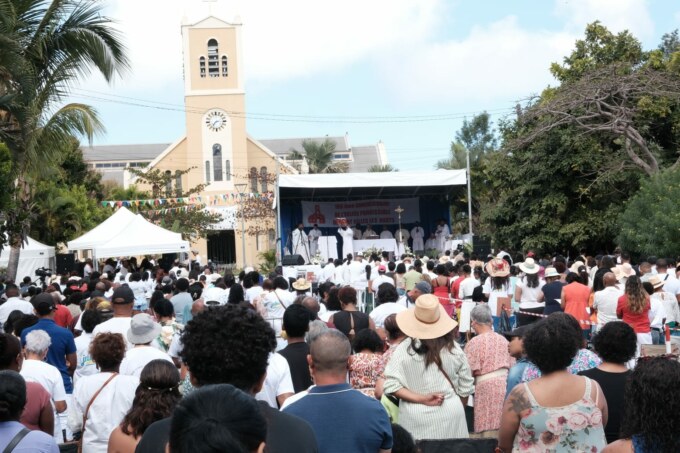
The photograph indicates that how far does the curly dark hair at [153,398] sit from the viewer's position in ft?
14.4

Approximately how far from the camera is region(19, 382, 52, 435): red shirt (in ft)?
17.7

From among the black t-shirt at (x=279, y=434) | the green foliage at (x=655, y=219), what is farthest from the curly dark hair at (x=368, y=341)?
the green foliage at (x=655, y=219)

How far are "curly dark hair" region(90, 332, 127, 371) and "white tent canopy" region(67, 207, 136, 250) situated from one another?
17.9m

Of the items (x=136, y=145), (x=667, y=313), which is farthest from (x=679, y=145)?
(x=136, y=145)

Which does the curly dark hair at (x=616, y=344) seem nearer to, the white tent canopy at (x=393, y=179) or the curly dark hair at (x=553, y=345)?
the curly dark hair at (x=553, y=345)

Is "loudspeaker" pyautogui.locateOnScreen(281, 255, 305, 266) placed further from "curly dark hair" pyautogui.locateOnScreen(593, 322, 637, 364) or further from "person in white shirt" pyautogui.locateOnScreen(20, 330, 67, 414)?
"curly dark hair" pyautogui.locateOnScreen(593, 322, 637, 364)

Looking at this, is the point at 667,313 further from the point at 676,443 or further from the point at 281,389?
the point at 676,443

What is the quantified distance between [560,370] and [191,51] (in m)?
57.7

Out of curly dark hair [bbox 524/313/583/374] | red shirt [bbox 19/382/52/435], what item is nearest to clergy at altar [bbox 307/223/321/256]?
red shirt [bbox 19/382/52/435]

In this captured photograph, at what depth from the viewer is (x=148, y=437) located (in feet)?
10.8

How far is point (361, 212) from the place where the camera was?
33.8 meters

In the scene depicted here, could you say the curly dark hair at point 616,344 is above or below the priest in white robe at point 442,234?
below

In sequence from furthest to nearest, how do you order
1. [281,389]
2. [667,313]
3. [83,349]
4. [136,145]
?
[136,145], [667,313], [83,349], [281,389]

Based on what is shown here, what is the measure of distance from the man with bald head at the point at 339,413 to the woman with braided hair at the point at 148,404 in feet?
2.27
